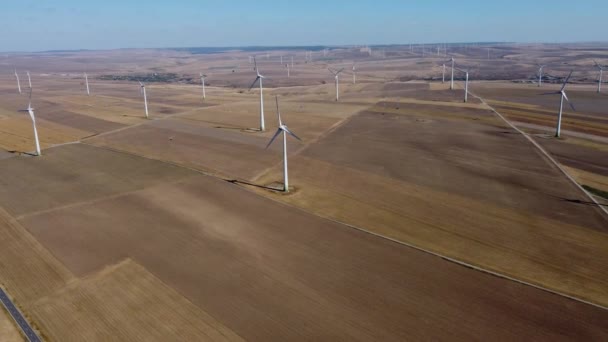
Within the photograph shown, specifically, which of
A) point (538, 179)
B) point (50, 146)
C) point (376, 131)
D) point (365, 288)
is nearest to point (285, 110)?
point (376, 131)

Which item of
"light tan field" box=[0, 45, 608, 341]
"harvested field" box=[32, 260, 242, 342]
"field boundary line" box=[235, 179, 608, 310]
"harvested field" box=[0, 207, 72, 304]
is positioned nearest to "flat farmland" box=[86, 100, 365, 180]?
"light tan field" box=[0, 45, 608, 341]

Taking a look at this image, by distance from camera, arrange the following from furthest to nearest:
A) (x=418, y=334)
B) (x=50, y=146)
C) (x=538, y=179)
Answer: (x=50, y=146) → (x=538, y=179) → (x=418, y=334)

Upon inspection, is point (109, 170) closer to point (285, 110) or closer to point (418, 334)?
point (418, 334)

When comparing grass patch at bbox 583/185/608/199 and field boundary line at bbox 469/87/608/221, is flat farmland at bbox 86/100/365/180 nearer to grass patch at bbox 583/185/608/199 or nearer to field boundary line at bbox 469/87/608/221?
field boundary line at bbox 469/87/608/221

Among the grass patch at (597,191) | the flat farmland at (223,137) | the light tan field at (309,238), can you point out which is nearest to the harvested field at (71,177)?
the light tan field at (309,238)

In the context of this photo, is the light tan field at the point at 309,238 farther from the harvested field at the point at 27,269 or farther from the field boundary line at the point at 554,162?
the field boundary line at the point at 554,162

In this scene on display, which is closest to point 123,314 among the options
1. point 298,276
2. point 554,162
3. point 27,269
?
point 27,269
